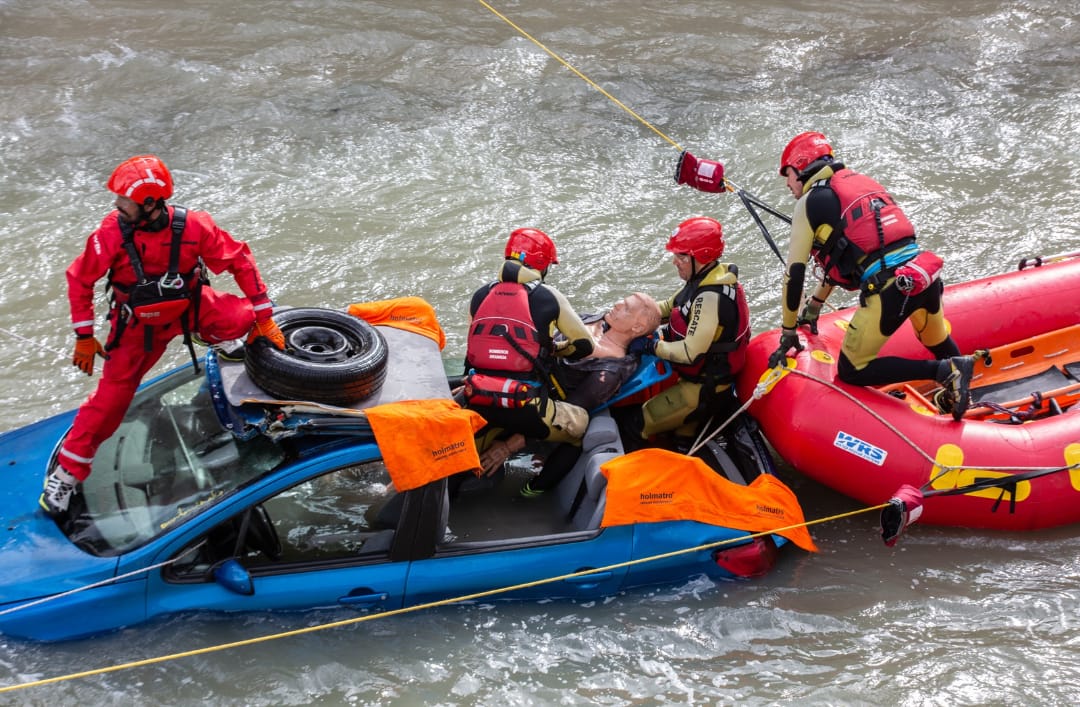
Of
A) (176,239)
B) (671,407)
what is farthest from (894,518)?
(176,239)

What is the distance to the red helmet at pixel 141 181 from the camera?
4.98 m

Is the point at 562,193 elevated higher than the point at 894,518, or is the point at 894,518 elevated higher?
the point at 894,518

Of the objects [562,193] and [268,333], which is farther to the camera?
[562,193]

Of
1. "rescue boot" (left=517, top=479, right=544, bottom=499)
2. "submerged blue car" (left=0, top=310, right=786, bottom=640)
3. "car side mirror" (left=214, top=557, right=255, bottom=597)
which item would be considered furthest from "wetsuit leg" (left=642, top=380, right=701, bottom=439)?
"car side mirror" (left=214, top=557, right=255, bottom=597)

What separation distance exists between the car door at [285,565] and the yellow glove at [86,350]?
1.20 meters

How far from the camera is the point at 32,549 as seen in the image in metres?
4.80

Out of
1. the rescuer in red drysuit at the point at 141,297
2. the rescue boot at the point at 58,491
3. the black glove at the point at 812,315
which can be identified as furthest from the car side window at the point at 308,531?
the black glove at the point at 812,315

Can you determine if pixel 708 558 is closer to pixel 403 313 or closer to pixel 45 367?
pixel 403 313

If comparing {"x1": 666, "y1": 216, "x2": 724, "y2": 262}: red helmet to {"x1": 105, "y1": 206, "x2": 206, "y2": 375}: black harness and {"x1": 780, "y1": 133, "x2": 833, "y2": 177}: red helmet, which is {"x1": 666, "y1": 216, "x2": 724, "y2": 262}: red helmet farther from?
{"x1": 105, "y1": 206, "x2": 206, "y2": 375}: black harness

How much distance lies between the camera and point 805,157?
20.8 feet

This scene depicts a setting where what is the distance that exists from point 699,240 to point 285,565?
3.00 metres

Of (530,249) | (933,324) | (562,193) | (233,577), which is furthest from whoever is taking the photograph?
(562,193)

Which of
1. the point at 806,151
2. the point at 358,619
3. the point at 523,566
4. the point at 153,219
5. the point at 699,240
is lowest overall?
the point at 358,619

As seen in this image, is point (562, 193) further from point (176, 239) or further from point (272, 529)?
point (272, 529)
